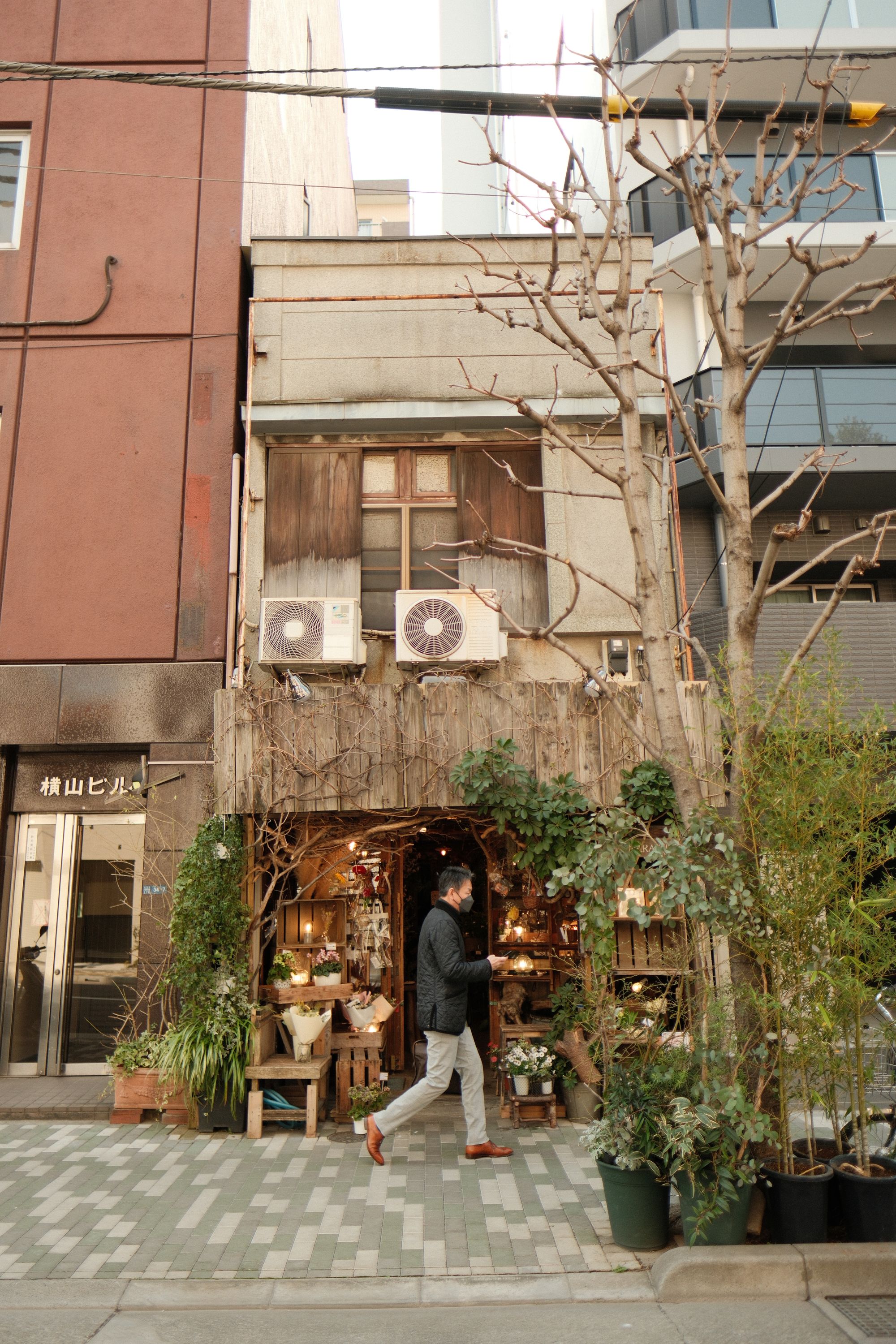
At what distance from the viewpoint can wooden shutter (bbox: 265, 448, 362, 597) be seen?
975 centimetres

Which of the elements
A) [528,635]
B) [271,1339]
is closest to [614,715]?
[528,635]

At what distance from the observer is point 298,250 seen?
1008cm

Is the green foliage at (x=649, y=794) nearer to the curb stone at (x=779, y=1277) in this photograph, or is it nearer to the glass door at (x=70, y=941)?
the curb stone at (x=779, y=1277)

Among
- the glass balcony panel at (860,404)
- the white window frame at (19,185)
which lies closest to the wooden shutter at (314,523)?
the white window frame at (19,185)

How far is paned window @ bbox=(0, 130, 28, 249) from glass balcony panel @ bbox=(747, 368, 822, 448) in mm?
9382

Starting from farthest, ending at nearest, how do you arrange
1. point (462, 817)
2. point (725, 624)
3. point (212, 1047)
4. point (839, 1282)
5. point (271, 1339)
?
point (725, 624) < point (462, 817) < point (212, 1047) < point (839, 1282) < point (271, 1339)

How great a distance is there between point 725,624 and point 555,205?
6.49 m

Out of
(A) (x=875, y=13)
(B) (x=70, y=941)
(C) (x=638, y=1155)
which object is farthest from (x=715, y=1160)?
(A) (x=875, y=13)

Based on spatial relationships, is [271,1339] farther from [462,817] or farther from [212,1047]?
[462,817]

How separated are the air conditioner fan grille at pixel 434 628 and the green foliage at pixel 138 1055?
4150 millimetres

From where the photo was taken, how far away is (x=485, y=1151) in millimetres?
6773

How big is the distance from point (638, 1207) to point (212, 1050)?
3.76m

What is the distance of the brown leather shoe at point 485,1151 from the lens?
22.1 feet

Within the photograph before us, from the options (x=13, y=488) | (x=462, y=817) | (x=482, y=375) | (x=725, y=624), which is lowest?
(x=462, y=817)
